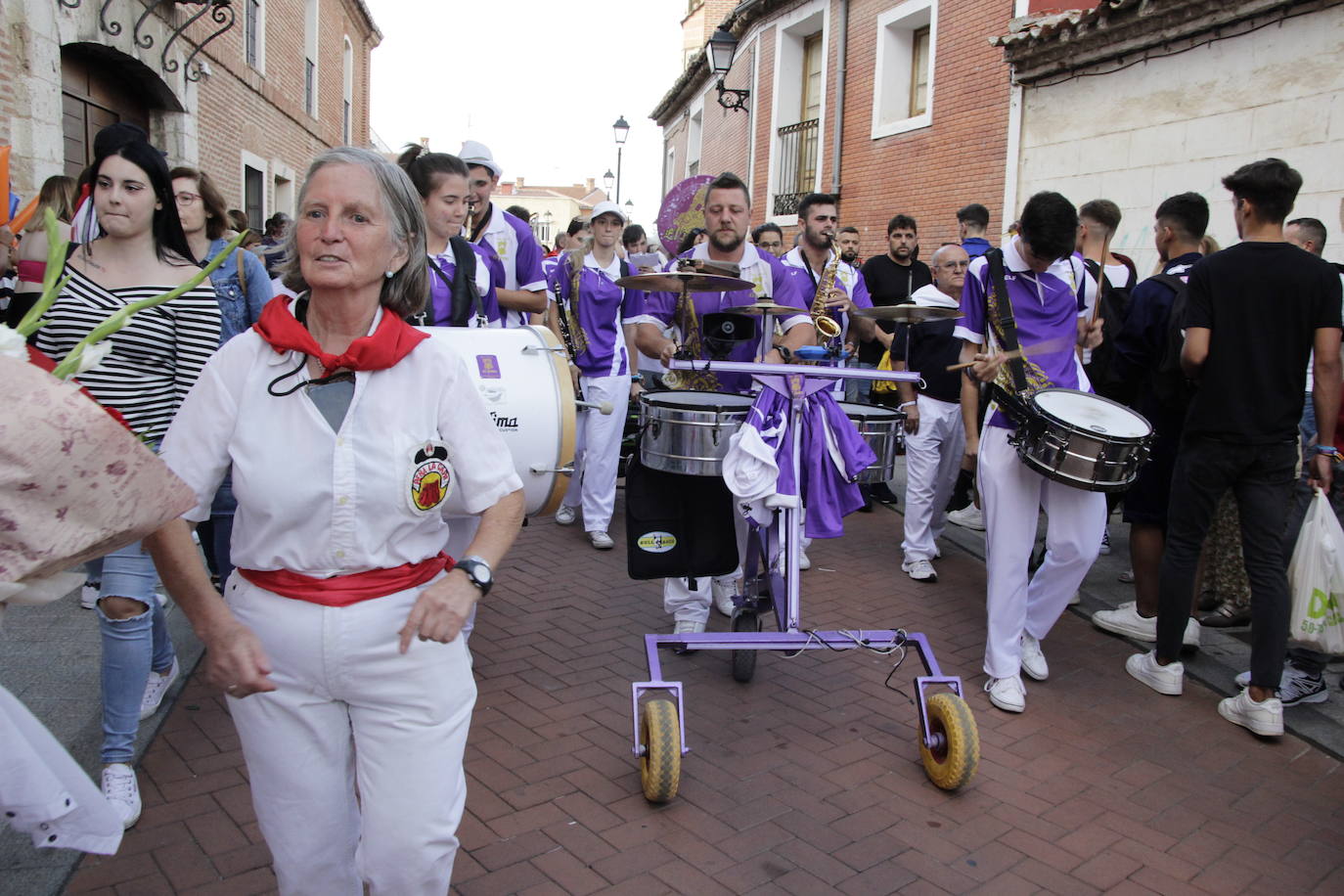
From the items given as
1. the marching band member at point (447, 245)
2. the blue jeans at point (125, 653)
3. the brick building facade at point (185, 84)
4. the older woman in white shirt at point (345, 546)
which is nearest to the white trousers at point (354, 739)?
the older woman in white shirt at point (345, 546)

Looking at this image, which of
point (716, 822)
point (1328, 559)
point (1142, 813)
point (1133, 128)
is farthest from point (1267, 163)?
point (1133, 128)

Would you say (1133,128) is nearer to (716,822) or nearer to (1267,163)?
(1267,163)

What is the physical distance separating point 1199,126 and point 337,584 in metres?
9.17

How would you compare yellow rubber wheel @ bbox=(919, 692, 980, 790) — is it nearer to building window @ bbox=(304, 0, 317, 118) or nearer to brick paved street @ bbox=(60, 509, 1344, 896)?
brick paved street @ bbox=(60, 509, 1344, 896)

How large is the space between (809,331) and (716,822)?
2130 mm

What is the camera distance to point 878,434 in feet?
14.0

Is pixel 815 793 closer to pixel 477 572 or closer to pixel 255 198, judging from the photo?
pixel 477 572

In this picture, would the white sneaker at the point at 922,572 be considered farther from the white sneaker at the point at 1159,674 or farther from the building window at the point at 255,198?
the building window at the point at 255,198

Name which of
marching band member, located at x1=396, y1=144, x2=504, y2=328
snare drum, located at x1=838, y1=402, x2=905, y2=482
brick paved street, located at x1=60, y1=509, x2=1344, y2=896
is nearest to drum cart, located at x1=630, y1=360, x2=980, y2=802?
brick paved street, located at x1=60, y1=509, x2=1344, y2=896

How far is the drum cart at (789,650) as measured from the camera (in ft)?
11.3

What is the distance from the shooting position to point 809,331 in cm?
457

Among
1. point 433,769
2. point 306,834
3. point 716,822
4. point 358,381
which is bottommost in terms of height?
point 716,822

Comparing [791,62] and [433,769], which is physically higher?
[791,62]

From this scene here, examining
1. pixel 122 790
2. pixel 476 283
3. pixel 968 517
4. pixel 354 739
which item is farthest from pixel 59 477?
pixel 968 517
